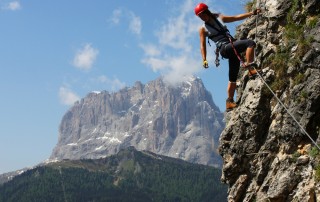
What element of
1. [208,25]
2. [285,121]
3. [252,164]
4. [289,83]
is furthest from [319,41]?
[252,164]

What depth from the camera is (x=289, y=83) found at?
1750cm

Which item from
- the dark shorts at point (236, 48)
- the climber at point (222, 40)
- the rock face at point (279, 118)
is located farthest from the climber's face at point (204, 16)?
the rock face at point (279, 118)

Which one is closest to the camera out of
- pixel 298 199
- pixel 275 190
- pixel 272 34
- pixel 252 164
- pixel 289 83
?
pixel 298 199

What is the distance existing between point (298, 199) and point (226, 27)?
646 cm

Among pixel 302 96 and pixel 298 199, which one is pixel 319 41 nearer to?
pixel 302 96

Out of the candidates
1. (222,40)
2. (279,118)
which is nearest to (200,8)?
(222,40)

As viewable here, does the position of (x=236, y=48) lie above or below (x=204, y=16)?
below

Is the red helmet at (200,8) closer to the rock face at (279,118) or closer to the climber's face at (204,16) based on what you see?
the climber's face at (204,16)

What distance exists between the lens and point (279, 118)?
17406mm

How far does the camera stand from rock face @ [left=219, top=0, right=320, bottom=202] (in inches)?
605

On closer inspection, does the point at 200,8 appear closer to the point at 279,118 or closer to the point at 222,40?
the point at 222,40

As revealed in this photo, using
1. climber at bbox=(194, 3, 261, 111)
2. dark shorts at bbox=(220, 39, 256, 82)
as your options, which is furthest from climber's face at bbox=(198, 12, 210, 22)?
dark shorts at bbox=(220, 39, 256, 82)

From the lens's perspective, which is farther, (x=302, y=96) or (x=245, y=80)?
(x=245, y=80)

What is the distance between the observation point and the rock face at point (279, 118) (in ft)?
50.4
